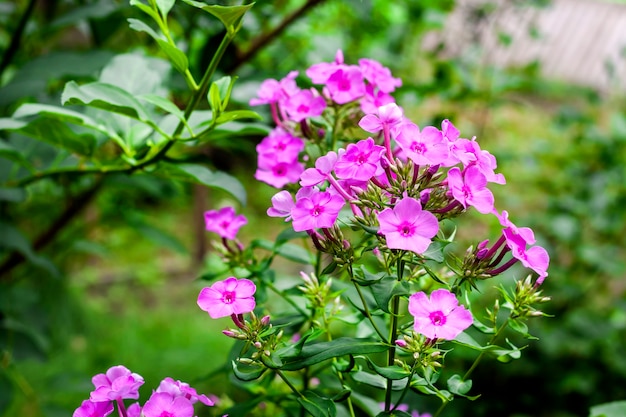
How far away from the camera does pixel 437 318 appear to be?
2.06 feet

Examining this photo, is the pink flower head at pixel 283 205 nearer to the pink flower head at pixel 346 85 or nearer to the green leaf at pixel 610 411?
the pink flower head at pixel 346 85

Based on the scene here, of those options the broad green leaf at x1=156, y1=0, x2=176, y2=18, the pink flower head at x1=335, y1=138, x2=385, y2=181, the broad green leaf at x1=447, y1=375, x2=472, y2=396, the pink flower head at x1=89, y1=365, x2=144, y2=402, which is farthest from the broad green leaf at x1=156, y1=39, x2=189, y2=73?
the broad green leaf at x1=447, y1=375, x2=472, y2=396

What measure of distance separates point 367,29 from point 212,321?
4.38ft

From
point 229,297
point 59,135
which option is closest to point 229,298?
point 229,297

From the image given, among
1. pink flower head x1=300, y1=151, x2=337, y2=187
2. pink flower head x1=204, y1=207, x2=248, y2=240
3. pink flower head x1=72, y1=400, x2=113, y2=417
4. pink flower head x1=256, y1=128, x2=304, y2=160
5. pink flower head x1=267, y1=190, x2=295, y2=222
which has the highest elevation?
pink flower head x1=300, y1=151, x2=337, y2=187

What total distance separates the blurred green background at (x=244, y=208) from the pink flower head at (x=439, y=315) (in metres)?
0.77

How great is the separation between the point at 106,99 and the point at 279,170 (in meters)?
0.23

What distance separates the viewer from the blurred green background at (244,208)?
151 centimetres

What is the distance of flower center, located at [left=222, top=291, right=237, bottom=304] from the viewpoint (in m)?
0.67

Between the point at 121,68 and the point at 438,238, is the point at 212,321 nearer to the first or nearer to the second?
the point at 121,68

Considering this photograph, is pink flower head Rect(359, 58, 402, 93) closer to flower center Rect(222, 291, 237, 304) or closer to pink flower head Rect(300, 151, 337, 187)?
pink flower head Rect(300, 151, 337, 187)

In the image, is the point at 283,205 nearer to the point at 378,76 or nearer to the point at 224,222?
the point at 224,222

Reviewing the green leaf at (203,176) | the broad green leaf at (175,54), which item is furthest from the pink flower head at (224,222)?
the broad green leaf at (175,54)

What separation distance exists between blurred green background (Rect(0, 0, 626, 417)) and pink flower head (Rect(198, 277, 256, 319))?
0.63 m
